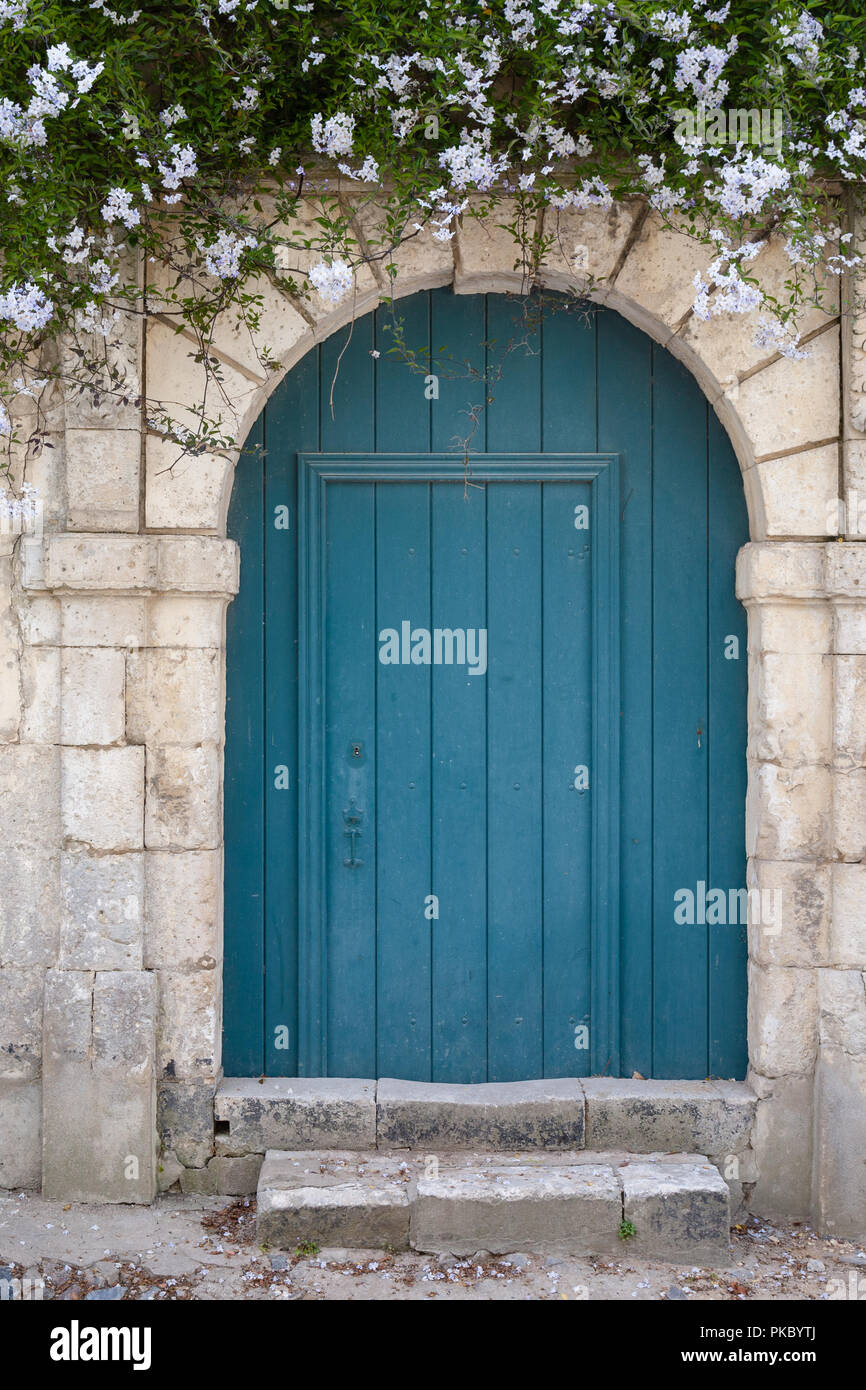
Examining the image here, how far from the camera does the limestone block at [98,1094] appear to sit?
3.39 meters

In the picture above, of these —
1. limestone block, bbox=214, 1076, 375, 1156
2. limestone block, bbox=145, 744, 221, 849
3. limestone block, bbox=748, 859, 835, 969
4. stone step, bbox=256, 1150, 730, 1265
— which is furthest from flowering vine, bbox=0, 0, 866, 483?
stone step, bbox=256, 1150, 730, 1265

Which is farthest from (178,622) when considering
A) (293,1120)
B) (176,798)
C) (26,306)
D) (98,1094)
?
(293,1120)

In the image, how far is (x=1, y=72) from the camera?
3.04m

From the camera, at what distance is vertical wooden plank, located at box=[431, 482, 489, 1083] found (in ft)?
12.1

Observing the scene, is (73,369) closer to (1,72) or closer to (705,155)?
(1,72)

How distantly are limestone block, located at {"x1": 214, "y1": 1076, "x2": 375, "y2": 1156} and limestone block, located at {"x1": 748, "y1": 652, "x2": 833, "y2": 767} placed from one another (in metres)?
1.71

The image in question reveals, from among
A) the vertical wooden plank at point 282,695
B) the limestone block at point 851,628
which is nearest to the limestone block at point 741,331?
the limestone block at point 851,628

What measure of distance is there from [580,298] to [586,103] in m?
0.56

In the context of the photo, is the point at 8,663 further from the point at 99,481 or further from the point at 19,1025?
the point at 19,1025

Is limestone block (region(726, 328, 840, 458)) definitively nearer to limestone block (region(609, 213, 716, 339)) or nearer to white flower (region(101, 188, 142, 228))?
limestone block (region(609, 213, 716, 339))

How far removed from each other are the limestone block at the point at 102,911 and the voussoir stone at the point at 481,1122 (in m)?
0.93

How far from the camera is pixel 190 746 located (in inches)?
136

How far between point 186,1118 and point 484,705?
159 centimetres
